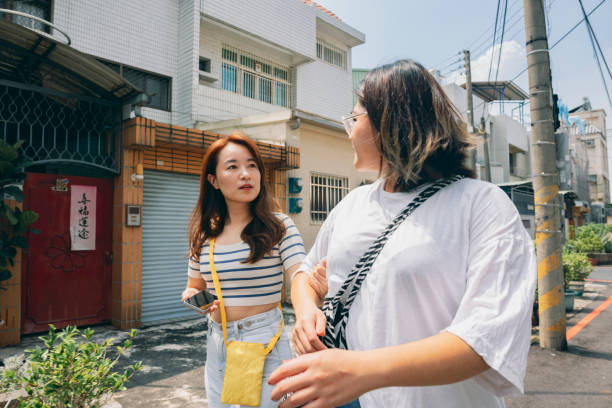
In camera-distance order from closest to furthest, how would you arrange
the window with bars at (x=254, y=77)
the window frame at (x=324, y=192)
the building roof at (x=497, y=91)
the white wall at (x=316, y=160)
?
the white wall at (x=316, y=160)
the window frame at (x=324, y=192)
the window with bars at (x=254, y=77)
the building roof at (x=497, y=91)

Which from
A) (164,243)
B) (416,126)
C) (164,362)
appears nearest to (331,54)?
(164,243)

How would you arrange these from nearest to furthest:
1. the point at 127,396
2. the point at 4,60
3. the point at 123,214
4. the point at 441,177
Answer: the point at 441,177 → the point at 127,396 → the point at 4,60 → the point at 123,214

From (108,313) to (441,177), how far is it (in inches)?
274

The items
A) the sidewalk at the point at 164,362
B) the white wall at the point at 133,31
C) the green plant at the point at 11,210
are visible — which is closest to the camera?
the sidewalk at the point at 164,362

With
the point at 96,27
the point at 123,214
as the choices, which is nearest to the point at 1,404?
the point at 123,214

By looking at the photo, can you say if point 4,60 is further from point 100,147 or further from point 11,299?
A: point 11,299

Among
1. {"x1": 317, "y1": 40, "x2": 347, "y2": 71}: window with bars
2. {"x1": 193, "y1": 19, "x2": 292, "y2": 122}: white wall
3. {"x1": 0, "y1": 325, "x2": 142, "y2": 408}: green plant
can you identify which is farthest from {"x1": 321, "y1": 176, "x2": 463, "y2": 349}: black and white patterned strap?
{"x1": 317, "y1": 40, "x2": 347, "y2": 71}: window with bars

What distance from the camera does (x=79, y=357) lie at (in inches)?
90.8

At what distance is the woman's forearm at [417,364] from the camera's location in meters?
0.84

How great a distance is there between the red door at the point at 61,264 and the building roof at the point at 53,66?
151 cm

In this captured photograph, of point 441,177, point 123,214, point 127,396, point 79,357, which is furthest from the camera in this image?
point 123,214

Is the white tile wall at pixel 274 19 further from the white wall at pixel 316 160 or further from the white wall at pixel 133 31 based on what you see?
the white wall at pixel 316 160

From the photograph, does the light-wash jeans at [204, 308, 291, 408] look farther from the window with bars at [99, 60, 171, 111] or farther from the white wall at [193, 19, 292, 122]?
the white wall at [193, 19, 292, 122]

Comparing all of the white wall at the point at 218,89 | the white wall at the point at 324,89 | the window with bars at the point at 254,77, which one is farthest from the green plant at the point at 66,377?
the white wall at the point at 324,89
